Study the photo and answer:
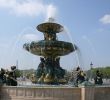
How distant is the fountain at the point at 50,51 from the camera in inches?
790

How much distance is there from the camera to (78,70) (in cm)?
1752

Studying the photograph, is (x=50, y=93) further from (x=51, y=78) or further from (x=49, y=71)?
(x=49, y=71)

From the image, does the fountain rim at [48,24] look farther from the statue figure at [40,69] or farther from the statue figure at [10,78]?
the statue figure at [10,78]

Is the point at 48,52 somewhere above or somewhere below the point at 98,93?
above

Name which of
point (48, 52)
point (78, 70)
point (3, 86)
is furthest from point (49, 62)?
point (3, 86)

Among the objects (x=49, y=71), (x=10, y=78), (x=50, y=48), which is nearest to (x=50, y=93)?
(x=10, y=78)

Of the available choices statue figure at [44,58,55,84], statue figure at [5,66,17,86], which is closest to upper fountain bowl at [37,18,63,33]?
statue figure at [44,58,55,84]

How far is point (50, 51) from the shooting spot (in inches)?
801

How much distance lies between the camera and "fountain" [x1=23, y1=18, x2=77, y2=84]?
65.9ft

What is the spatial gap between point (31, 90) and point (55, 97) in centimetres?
122

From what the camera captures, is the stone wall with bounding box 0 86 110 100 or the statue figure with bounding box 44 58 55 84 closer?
the stone wall with bounding box 0 86 110 100

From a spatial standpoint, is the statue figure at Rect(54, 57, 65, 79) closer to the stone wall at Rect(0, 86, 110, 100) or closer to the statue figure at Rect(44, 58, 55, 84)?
the statue figure at Rect(44, 58, 55, 84)

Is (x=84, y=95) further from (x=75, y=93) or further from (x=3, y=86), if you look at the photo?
(x=3, y=86)

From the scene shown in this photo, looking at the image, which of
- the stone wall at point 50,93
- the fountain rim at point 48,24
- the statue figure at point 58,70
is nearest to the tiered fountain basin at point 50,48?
the statue figure at point 58,70
